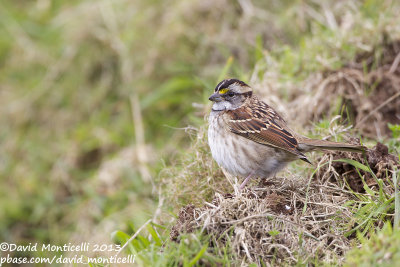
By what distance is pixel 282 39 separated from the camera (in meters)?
7.36

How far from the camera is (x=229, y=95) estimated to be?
15.4 ft

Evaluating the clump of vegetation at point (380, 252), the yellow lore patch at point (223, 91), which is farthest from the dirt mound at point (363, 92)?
the clump of vegetation at point (380, 252)

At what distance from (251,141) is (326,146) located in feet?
2.37

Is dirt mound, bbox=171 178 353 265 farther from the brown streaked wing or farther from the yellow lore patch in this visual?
the yellow lore patch

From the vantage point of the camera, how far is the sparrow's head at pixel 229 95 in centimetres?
465

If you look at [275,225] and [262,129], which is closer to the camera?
[275,225]

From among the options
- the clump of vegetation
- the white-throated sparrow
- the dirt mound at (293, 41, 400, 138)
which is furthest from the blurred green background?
the clump of vegetation

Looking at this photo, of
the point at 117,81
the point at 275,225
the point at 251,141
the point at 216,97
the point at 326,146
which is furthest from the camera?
the point at 117,81

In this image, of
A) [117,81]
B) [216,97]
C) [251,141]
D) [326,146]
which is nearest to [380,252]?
[326,146]

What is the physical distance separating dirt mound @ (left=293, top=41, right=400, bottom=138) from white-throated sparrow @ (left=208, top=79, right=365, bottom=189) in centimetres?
108

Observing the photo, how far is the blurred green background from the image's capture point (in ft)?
21.1

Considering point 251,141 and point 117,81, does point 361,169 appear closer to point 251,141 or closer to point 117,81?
point 251,141

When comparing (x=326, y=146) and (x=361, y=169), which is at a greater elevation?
(x=326, y=146)

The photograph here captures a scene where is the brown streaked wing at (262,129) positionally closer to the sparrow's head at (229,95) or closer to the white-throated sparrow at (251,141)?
the white-throated sparrow at (251,141)
